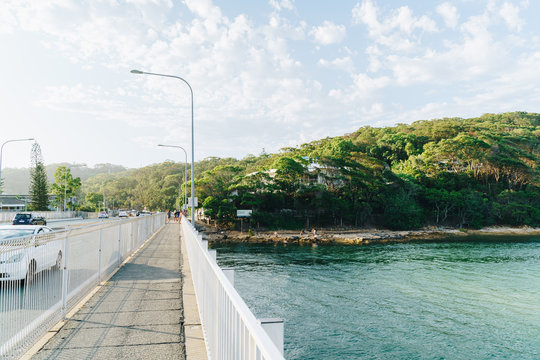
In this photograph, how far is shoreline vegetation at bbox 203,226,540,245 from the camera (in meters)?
54.4

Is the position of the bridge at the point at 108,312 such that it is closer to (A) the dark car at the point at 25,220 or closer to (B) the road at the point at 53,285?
A: (B) the road at the point at 53,285

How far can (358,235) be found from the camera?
59.6 meters

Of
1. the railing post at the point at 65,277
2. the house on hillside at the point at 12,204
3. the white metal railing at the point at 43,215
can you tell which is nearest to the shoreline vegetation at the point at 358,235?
the white metal railing at the point at 43,215

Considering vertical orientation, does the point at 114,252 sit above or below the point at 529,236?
above

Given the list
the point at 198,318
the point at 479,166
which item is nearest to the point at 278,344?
the point at 198,318

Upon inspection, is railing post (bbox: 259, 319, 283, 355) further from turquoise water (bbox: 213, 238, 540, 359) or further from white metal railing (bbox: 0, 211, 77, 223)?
white metal railing (bbox: 0, 211, 77, 223)

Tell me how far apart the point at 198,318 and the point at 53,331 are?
7.51ft

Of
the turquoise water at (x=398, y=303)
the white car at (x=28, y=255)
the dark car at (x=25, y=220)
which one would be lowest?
the turquoise water at (x=398, y=303)

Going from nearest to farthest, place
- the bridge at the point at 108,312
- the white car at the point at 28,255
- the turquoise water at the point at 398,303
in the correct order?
1. the bridge at the point at 108,312
2. the white car at the point at 28,255
3. the turquoise water at the point at 398,303

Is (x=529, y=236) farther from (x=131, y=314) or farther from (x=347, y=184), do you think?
(x=131, y=314)

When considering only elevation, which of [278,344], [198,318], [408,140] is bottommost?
[198,318]

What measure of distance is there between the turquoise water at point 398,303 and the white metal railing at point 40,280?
964cm

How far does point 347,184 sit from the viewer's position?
220 ft

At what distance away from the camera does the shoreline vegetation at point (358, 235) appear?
179ft
